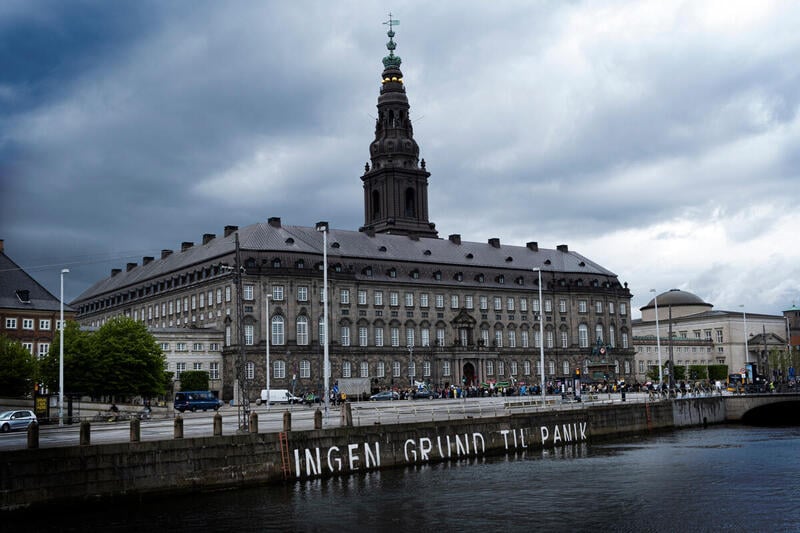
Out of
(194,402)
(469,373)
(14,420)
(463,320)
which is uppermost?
(463,320)

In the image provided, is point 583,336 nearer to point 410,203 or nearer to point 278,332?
point 410,203

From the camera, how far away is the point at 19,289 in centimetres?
10319

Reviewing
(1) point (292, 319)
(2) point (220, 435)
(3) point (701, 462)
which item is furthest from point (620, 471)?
(1) point (292, 319)

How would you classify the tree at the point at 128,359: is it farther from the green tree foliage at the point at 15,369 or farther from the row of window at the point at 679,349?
the row of window at the point at 679,349

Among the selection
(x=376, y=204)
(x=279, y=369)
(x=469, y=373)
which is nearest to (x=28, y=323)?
(x=279, y=369)

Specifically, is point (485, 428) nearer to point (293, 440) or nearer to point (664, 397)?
point (293, 440)

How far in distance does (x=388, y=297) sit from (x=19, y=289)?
4988cm

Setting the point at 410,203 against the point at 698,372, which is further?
the point at 698,372

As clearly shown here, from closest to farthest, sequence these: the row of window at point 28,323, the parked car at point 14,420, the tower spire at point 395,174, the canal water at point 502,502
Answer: the canal water at point 502,502, the parked car at point 14,420, the row of window at point 28,323, the tower spire at point 395,174

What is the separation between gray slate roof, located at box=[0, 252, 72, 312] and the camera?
334 ft

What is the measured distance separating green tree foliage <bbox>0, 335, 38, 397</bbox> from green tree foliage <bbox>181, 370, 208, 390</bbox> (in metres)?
26.5

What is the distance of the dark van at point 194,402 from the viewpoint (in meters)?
87.9

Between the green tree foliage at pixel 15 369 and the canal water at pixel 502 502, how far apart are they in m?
50.2

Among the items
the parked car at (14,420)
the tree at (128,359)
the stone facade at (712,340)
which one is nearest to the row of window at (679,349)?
the stone facade at (712,340)
